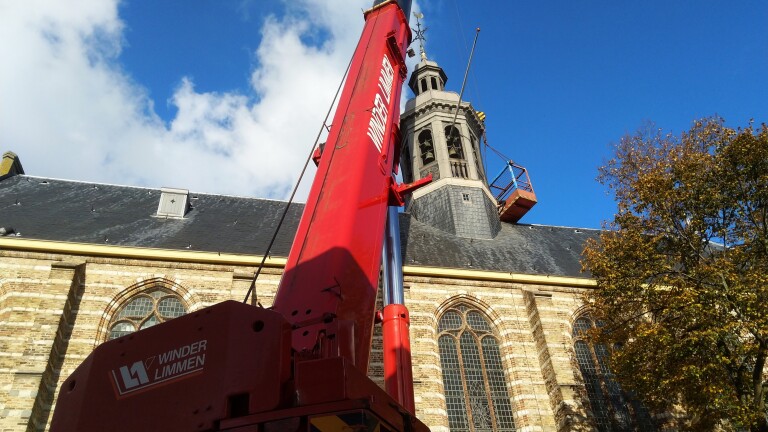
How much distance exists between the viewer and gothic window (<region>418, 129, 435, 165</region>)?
22.2 metres

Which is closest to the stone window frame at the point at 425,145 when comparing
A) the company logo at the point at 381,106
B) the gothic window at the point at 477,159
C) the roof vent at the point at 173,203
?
the gothic window at the point at 477,159

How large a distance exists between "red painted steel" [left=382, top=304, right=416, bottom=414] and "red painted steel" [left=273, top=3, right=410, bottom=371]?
1.33 metres

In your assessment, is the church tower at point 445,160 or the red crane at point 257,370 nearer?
the red crane at point 257,370

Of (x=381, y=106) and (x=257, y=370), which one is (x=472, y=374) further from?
(x=257, y=370)

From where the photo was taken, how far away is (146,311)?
1348 cm

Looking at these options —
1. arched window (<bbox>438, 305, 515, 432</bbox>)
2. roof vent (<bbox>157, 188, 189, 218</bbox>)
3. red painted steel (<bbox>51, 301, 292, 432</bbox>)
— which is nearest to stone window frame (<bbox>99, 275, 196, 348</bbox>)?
roof vent (<bbox>157, 188, 189, 218</bbox>)

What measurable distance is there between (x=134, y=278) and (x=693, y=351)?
492 inches

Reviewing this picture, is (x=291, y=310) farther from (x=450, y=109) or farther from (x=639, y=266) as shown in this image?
(x=450, y=109)

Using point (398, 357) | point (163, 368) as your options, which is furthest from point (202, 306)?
point (163, 368)

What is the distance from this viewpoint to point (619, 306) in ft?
37.2

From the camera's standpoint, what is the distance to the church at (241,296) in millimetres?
12258

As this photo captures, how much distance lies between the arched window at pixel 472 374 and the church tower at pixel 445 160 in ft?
15.7

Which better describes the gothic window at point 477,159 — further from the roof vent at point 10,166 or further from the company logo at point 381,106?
Result: the roof vent at point 10,166

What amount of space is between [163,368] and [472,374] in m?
11.7
